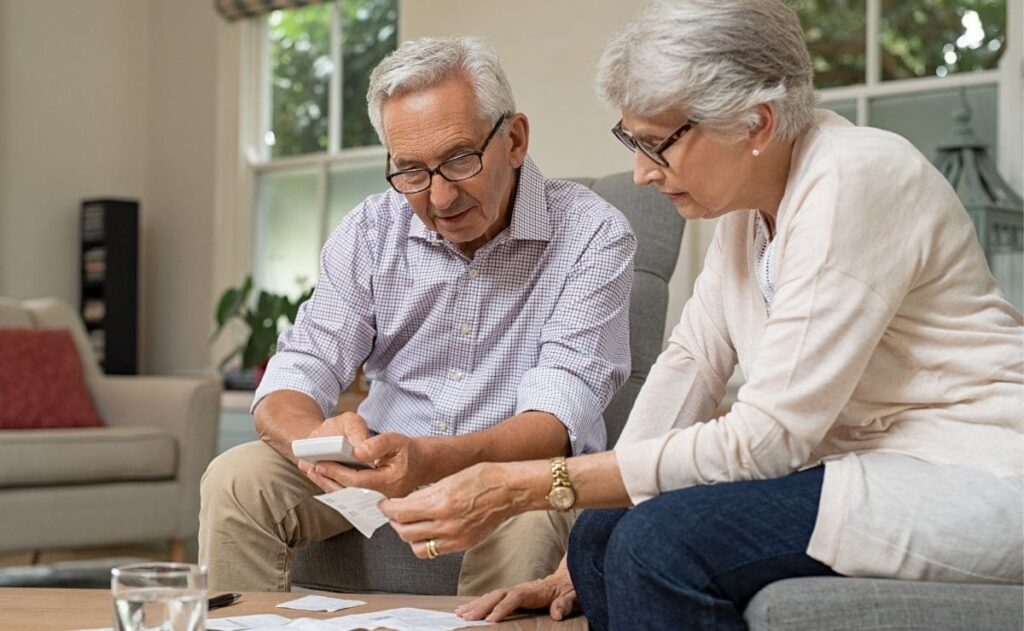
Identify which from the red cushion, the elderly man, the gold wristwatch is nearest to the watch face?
the gold wristwatch

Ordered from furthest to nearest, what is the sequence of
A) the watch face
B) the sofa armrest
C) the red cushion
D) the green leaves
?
the green leaves → the sofa armrest → the red cushion → the watch face

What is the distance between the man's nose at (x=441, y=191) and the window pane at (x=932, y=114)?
1.88 m

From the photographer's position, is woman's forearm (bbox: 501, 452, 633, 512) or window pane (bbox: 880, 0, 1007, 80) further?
window pane (bbox: 880, 0, 1007, 80)

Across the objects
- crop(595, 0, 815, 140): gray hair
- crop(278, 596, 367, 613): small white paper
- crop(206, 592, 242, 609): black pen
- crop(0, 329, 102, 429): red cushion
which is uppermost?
crop(595, 0, 815, 140): gray hair

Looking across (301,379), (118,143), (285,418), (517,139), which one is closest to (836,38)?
(517,139)

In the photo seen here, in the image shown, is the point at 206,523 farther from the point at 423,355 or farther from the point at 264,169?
the point at 264,169

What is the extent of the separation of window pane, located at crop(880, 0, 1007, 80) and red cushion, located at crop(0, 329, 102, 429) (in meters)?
2.81

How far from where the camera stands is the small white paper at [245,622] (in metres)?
1.48

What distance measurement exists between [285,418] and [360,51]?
143 inches

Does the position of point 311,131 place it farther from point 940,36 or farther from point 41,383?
point 940,36

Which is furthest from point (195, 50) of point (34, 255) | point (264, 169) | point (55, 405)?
point (55, 405)

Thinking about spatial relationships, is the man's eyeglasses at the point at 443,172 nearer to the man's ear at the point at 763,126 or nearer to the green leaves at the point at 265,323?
the man's ear at the point at 763,126

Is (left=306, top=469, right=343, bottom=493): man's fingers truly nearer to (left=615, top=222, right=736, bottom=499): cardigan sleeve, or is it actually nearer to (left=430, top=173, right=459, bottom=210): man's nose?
(left=615, top=222, right=736, bottom=499): cardigan sleeve

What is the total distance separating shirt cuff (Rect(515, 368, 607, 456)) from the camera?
1.99m
